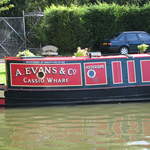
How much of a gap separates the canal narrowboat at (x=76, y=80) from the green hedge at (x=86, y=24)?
40.3ft

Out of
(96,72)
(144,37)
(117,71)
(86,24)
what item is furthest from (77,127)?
(86,24)

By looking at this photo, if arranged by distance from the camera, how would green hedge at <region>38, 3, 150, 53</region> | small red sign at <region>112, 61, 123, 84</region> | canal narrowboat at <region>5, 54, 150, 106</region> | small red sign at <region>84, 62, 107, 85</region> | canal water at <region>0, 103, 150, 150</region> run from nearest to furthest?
canal water at <region>0, 103, 150, 150</region> < canal narrowboat at <region>5, 54, 150, 106</region> < small red sign at <region>84, 62, 107, 85</region> < small red sign at <region>112, 61, 123, 84</region> < green hedge at <region>38, 3, 150, 53</region>

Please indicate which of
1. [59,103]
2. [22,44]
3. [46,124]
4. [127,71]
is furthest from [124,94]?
[22,44]

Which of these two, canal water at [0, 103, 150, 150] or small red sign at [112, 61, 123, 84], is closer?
canal water at [0, 103, 150, 150]

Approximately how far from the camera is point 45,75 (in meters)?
13.2

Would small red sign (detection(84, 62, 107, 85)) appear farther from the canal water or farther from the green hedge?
the green hedge

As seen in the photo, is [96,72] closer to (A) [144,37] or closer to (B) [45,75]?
(B) [45,75]

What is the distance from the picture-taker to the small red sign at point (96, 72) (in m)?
13.4

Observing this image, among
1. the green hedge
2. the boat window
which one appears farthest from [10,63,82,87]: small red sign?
the green hedge

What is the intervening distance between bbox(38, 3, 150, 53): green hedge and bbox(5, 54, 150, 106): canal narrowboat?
12.3m

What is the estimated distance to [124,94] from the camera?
1345 cm

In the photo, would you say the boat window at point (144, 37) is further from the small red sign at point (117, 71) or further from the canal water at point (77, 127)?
the canal water at point (77, 127)

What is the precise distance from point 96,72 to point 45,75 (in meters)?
1.40

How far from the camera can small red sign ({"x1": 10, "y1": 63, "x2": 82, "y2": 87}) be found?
13.0 metres
